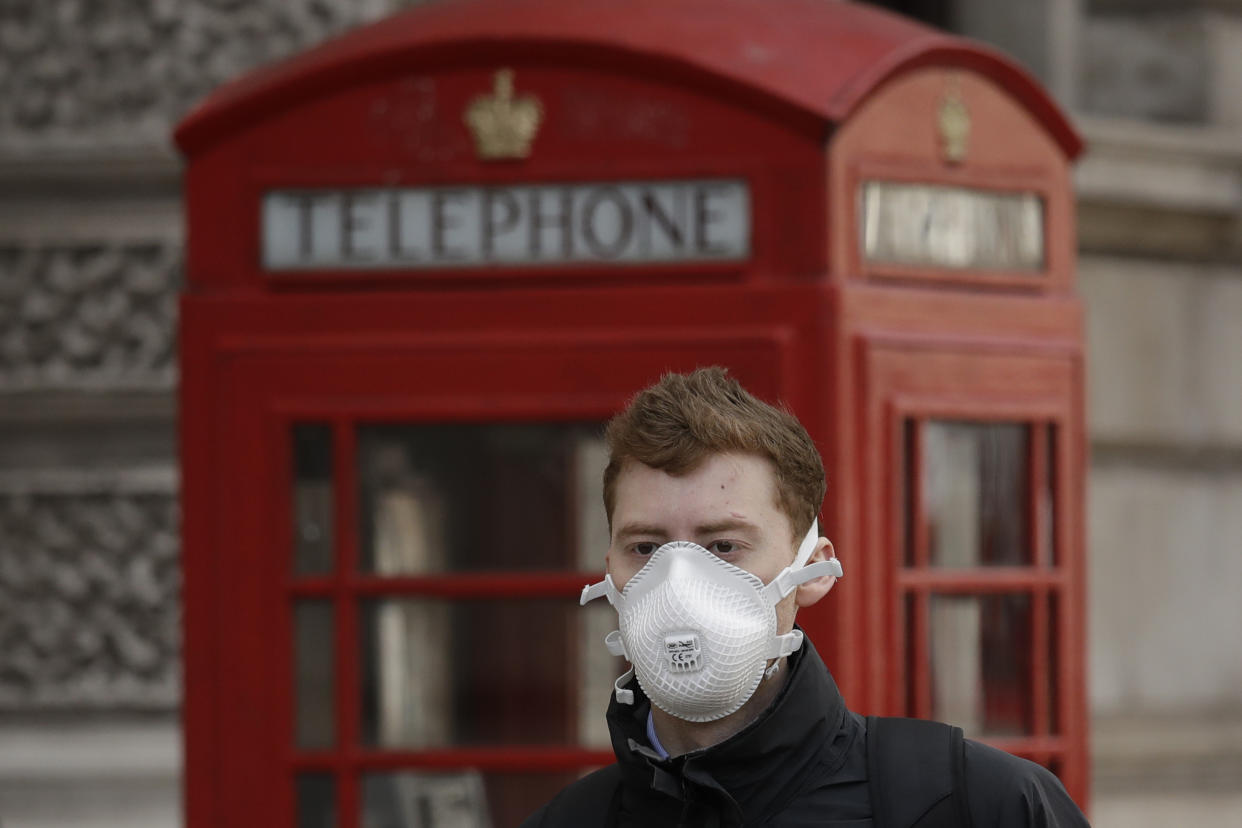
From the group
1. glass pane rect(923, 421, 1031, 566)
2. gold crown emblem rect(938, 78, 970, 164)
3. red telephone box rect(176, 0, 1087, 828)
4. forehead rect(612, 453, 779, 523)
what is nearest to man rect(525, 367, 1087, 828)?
forehead rect(612, 453, 779, 523)

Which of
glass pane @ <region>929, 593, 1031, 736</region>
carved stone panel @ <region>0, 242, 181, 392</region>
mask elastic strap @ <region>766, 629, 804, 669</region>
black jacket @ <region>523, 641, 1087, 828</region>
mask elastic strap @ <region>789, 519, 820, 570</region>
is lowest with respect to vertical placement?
glass pane @ <region>929, 593, 1031, 736</region>

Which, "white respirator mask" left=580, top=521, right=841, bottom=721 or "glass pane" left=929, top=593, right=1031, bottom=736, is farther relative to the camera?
"glass pane" left=929, top=593, right=1031, bottom=736

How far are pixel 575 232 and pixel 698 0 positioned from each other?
53cm

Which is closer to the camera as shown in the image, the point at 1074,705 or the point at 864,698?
the point at 864,698

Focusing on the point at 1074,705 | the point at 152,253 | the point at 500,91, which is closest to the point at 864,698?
the point at 1074,705

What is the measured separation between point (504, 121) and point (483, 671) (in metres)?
0.86

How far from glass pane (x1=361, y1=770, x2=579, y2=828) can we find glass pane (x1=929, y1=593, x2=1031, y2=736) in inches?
24.9

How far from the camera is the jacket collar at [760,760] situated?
72.4 inches

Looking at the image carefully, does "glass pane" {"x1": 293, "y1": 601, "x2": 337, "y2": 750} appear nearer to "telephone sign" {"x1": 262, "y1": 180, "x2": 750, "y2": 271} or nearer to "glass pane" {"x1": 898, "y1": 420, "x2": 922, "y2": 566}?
"telephone sign" {"x1": 262, "y1": 180, "x2": 750, "y2": 271}

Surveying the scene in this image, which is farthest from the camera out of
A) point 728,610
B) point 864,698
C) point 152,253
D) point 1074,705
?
point 152,253

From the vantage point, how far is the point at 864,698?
309 centimetres

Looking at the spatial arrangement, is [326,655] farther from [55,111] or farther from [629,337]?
[55,111]

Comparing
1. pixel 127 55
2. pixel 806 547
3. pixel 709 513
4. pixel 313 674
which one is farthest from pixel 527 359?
pixel 127 55

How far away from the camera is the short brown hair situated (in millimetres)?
1873
